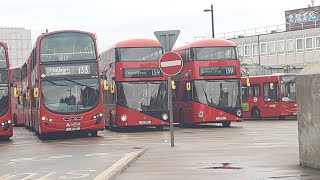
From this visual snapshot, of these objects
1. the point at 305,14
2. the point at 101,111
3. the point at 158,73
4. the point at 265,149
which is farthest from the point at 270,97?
the point at 305,14

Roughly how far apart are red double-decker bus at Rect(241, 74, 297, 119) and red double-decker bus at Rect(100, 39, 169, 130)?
10304mm

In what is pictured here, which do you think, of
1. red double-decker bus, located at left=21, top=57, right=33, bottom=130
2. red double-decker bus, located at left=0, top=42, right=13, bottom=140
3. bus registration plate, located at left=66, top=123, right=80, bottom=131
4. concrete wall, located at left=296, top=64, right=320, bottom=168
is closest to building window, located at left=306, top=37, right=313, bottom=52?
red double-decker bus, located at left=21, top=57, right=33, bottom=130

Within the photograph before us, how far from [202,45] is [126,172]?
1967 cm

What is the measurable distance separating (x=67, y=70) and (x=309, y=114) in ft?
50.4

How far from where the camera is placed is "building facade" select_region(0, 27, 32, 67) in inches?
3098

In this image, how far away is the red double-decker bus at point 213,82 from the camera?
3097 centimetres

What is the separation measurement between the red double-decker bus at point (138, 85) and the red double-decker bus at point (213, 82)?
2066 mm

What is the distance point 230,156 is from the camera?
14914 millimetres

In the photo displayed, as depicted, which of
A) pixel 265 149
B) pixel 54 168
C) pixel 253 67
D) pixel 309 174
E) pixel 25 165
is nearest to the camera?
pixel 309 174

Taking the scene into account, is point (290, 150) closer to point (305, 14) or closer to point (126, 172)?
point (126, 172)

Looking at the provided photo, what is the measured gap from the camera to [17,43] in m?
79.2

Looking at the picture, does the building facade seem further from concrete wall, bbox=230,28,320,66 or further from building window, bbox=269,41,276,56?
building window, bbox=269,41,276,56

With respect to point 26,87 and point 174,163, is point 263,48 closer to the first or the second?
point 26,87

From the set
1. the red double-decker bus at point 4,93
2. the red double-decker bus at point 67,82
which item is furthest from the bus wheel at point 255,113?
the red double-decker bus at point 4,93
